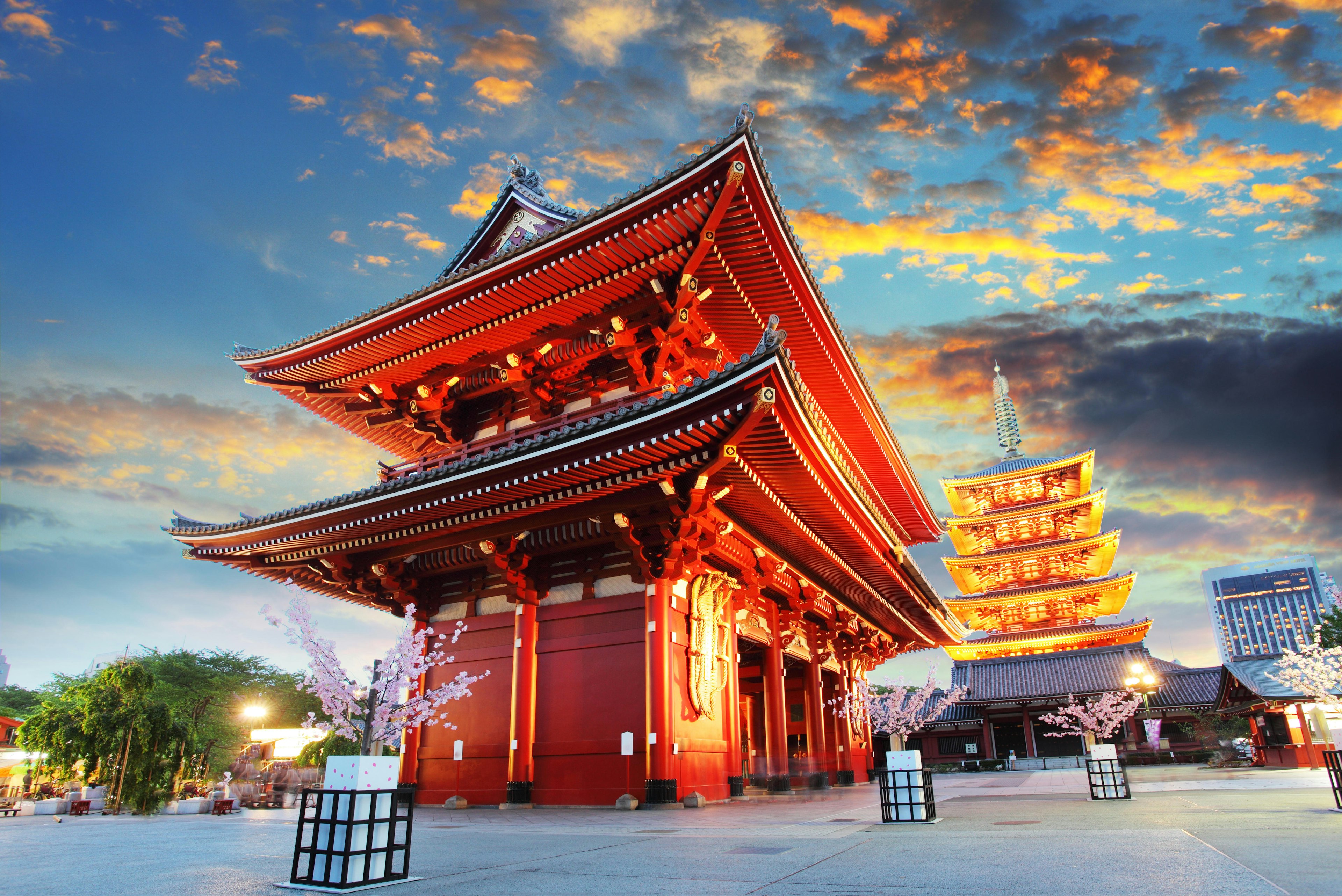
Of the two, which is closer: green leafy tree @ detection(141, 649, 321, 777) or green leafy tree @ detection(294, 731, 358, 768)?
green leafy tree @ detection(294, 731, 358, 768)

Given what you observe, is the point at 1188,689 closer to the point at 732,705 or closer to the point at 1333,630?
the point at 1333,630

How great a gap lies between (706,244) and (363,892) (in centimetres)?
1238

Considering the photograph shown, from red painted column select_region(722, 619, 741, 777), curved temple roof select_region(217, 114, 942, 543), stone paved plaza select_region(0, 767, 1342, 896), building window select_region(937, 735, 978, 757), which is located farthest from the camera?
building window select_region(937, 735, 978, 757)

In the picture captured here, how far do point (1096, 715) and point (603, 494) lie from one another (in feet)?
128

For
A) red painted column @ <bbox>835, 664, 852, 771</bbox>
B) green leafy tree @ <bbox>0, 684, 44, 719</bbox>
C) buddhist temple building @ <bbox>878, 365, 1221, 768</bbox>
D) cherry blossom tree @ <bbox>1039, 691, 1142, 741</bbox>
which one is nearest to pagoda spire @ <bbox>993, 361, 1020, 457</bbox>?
buddhist temple building @ <bbox>878, 365, 1221, 768</bbox>

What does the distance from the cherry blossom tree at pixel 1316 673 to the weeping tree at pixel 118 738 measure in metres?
33.8

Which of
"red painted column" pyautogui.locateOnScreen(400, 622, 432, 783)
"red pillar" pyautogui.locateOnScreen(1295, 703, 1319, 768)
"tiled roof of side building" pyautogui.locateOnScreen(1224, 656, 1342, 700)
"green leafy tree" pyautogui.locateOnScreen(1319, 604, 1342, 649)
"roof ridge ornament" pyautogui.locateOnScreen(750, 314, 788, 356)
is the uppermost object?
"roof ridge ornament" pyautogui.locateOnScreen(750, 314, 788, 356)

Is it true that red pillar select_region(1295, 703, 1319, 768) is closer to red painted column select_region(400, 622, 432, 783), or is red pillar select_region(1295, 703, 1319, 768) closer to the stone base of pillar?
the stone base of pillar

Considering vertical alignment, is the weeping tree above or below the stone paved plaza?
above

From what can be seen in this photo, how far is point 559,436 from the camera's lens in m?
13.5

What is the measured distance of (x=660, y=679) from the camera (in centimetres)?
1446

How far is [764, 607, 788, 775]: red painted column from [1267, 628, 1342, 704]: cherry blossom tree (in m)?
18.5

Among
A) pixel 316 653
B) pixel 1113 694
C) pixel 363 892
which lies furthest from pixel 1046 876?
pixel 1113 694

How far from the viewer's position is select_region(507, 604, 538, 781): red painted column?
611 inches
